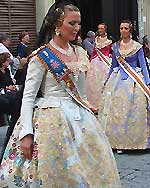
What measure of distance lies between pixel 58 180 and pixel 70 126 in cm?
38

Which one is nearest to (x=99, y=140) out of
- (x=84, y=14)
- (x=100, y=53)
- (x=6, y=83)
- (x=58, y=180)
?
(x=58, y=180)

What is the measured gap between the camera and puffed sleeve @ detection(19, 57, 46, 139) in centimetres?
395

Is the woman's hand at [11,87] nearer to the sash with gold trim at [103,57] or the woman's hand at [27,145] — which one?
the sash with gold trim at [103,57]

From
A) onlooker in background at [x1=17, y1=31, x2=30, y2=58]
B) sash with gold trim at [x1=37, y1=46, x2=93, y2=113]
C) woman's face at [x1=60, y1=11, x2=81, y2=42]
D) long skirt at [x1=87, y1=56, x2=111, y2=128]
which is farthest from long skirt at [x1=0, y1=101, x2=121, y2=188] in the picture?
onlooker in background at [x1=17, y1=31, x2=30, y2=58]

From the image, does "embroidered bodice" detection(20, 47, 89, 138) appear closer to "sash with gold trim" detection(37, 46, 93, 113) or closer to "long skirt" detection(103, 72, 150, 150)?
"sash with gold trim" detection(37, 46, 93, 113)

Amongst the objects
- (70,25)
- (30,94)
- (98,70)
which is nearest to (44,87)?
(30,94)

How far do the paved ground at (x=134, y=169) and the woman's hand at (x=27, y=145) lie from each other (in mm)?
2080

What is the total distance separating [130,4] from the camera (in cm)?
1958

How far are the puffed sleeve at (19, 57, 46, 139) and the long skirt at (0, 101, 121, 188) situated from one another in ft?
0.32

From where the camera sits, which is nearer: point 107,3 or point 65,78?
point 65,78

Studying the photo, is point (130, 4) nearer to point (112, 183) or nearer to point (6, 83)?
point (6, 83)

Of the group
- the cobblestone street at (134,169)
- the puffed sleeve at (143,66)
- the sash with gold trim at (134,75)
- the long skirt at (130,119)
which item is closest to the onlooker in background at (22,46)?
the sash with gold trim at (134,75)

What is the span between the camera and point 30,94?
156 inches

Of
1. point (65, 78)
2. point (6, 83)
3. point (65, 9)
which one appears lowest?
point (6, 83)
